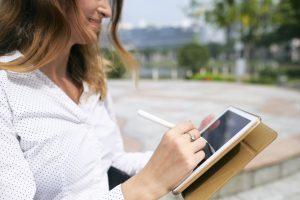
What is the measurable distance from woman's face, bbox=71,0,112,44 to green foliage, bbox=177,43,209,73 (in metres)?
21.7

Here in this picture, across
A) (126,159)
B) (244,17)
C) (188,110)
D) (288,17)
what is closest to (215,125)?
(126,159)

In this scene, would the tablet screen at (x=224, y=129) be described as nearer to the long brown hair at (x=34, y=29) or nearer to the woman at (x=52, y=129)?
the woman at (x=52, y=129)

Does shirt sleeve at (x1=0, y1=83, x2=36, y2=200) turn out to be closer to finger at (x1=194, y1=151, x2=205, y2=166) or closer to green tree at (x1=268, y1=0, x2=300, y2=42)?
finger at (x1=194, y1=151, x2=205, y2=166)

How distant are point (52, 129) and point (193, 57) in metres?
22.0

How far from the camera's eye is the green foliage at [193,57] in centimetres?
2266

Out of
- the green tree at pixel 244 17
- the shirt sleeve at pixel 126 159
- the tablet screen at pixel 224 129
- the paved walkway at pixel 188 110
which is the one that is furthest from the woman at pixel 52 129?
the green tree at pixel 244 17

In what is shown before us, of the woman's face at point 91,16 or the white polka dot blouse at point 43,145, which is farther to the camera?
the woman's face at point 91,16

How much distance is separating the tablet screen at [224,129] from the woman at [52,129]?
0.43 feet

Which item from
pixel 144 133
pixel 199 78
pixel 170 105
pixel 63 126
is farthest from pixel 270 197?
pixel 199 78

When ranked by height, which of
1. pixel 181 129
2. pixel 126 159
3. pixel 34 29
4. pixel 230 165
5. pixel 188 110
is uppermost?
pixel 34 29

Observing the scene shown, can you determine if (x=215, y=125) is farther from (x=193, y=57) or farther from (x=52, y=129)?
(x=193, y=57)

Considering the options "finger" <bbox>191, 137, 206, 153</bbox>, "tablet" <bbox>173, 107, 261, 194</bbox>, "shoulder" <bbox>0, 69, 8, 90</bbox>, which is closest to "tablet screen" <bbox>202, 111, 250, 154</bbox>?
"tablet" <bbox>173, 107, 261, 194</bbox>

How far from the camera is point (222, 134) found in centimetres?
105

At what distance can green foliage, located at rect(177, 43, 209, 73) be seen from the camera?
22.7 meters
